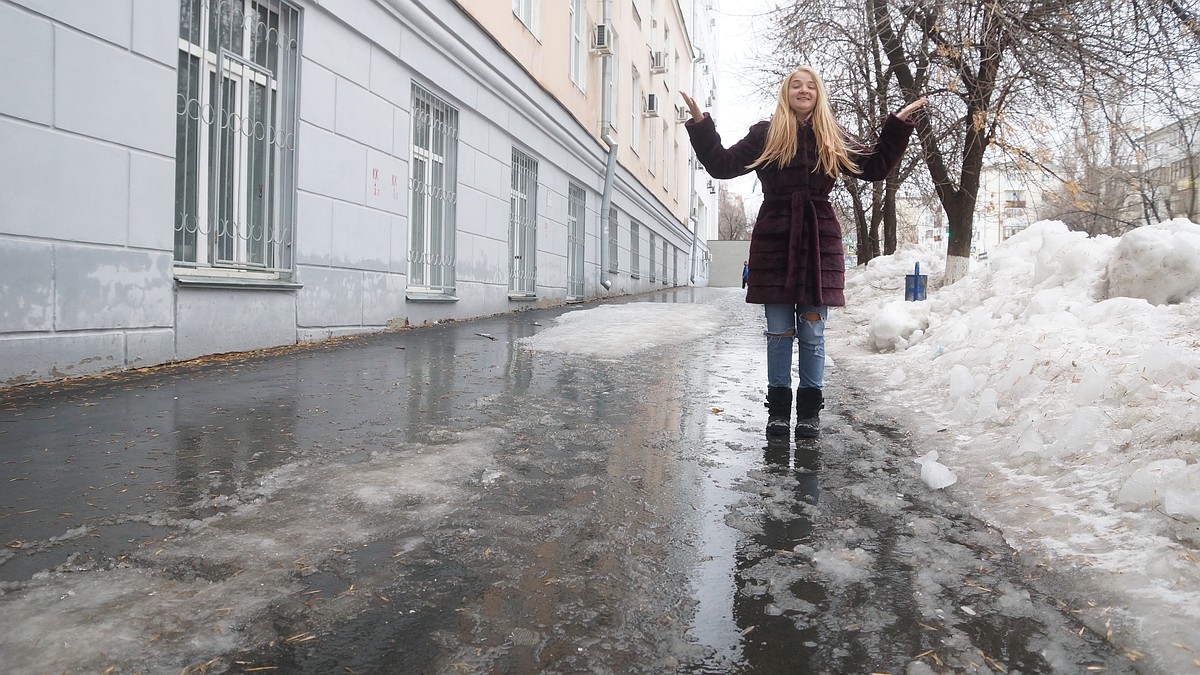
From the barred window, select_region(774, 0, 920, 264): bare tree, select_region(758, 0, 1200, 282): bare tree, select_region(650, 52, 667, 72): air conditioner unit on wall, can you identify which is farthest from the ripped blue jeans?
select_region(650, 52, 667, 72): air conditioner unit on wall

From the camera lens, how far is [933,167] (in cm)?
1255

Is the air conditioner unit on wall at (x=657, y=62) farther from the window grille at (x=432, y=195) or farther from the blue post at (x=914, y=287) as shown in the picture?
the window grille at (x=432, y=195)

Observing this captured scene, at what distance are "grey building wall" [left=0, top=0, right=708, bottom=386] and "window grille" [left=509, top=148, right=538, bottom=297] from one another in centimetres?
47

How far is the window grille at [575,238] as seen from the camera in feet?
48.1

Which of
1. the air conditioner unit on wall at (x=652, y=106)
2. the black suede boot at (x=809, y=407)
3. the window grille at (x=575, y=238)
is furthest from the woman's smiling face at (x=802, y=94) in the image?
the air conditioner unit on wall at (x=652, y=106)

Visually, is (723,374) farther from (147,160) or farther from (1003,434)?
(147,160)

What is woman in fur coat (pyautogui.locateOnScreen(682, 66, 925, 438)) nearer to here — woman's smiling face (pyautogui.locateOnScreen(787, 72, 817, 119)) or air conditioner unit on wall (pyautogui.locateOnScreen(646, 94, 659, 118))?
woman's smiling face (pyautogui.locateOnScreen(787, 72, 817, 119))

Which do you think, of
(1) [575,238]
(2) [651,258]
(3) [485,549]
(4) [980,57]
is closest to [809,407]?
(3) [485,549]

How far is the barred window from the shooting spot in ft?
18.4

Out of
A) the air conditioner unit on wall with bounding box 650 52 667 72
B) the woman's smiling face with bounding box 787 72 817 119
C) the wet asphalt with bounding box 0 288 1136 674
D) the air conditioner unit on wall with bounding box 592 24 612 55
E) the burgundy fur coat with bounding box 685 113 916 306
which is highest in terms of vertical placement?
the air conditioner unit on wall with bounding box 650 52 667 72

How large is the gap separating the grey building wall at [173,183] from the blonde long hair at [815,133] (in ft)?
12.5

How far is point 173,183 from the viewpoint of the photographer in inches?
208

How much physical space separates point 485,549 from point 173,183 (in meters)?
4.28

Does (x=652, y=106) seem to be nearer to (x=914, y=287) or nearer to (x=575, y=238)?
(x=575, y=238)
